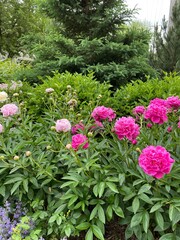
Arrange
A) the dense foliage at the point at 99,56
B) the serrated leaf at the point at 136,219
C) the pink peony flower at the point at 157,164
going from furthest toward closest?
the dense foliage at the point at 99,56 → the serrated leaf at the point at 136,219 → the pink peony flower at the point at 157,164

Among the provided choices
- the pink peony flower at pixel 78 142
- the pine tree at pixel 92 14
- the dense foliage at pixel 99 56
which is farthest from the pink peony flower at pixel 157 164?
the pine tree at pixel 92 14

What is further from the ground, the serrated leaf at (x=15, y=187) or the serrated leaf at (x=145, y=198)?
the serrated leaf at (x=145, y=198)

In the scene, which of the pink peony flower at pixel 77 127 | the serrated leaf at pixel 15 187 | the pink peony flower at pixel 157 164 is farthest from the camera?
the pink peony flower at pixel 77 127

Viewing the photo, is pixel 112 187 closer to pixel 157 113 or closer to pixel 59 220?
pixel 59 220

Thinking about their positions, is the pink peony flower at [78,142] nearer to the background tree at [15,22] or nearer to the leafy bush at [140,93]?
the leafy bush at [140,93]

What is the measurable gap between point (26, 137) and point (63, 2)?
264 centimetres

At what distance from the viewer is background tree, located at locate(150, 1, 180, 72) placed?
189 inches

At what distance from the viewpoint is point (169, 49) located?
4.89 meters

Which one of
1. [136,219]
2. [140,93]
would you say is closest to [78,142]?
[136,219]

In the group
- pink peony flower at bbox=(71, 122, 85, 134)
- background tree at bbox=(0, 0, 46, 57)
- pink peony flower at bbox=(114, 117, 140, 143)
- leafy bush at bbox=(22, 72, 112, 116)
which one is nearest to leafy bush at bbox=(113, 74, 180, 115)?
leafy bush at bbox=(22, 72, 112, 116)

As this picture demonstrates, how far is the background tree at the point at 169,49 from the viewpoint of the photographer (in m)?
4.81

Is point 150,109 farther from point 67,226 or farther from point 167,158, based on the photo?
point 67,226

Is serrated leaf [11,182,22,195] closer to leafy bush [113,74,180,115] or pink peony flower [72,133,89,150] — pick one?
pink peony flower [72,133,89,150]

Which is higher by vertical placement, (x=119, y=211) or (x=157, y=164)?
(x=157, y=164)
